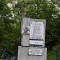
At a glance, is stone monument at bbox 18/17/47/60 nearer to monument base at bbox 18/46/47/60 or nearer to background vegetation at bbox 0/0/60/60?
monument base at bbox 18/46/47/60

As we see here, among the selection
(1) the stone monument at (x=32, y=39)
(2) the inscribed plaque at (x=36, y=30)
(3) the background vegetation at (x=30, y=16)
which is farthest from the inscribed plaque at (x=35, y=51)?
(3) the background vegetation at (x=30, y=16)

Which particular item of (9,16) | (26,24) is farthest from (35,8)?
(26,24)

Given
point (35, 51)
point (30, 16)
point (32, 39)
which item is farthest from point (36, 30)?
point (30, 16)

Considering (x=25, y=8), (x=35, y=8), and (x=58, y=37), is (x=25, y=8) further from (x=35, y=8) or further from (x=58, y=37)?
(x=58, y=37)

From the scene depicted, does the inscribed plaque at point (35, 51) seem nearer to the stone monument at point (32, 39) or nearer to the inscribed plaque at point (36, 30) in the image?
the stone monument at point (32, 39)

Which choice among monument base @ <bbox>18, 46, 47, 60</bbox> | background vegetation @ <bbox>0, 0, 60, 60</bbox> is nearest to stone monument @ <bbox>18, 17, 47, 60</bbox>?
monument base @ <bbox>18, 46, 47, 60</bbox>

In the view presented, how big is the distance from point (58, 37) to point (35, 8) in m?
1.78

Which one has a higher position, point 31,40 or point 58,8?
point 58,8

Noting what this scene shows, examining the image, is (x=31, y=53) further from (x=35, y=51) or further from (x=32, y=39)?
(x=32, y=39)

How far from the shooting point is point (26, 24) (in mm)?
9586

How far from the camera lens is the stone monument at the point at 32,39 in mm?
9539

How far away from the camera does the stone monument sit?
9.54m

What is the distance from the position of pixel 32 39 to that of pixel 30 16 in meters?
5.68

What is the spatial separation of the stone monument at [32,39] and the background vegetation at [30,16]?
4.95m
